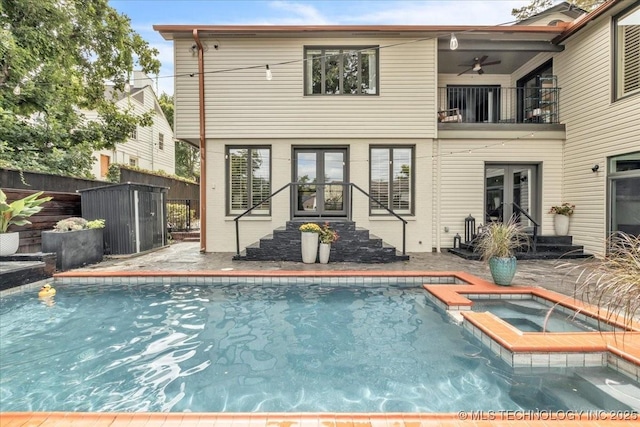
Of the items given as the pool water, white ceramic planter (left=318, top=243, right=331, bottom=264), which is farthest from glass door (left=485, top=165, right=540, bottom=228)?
the pool water

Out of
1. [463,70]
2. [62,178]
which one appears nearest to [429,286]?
[463,70]

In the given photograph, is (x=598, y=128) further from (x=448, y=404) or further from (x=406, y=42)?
(x=448, y=404)

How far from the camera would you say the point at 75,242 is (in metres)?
6.57

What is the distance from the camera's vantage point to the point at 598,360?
286 centimetres

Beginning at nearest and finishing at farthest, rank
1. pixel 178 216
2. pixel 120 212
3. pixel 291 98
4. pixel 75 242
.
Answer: pixel 75 242 → pixel 120 212 → pixel 291 98 → pixel 178 216

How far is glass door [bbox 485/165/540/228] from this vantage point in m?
9.11

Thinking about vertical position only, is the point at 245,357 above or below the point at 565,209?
below

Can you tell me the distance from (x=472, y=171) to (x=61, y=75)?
12.3 m

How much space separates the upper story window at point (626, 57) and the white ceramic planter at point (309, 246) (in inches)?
287

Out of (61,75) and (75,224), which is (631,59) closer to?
(75,224)

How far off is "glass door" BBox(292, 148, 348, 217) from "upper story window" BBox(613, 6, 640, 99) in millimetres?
6232

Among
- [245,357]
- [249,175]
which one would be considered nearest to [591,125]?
[249,175]

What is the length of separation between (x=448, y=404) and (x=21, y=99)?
1259 centimetres

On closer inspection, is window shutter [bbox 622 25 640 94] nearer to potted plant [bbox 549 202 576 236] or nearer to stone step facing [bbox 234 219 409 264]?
potted plant [bbox 549 202 576 236]
